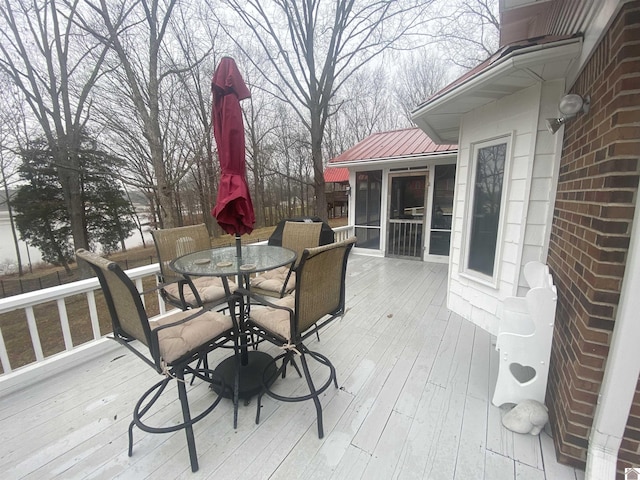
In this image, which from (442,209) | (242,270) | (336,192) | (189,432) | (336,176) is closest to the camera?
(189,432)

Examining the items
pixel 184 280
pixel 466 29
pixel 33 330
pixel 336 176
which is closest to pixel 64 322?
pixel 33 330

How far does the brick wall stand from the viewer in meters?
1.14

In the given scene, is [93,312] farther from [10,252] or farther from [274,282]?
[10,252]

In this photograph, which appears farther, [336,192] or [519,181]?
[336,192]

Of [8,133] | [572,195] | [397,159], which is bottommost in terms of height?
[572,195]

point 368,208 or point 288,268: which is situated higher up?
point 368,208

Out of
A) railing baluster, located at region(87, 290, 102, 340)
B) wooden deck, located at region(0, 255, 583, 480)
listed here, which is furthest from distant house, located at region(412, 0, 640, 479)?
railing baluster, located at region(87, 290, 102, 340)

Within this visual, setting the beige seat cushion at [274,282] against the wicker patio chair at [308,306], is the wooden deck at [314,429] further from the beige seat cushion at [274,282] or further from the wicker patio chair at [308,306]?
the beige seat cushion at [274,282]

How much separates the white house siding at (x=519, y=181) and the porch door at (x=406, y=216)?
2621 mm

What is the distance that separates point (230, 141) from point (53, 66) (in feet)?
26.0

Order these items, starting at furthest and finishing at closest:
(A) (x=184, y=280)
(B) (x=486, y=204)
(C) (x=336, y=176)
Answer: (C) (x=336, y=176)
(B) (x=486, y=204)
(A) (x=184, y=280)

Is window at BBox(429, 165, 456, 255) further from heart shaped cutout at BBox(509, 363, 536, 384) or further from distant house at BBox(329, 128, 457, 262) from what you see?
heart shaped cutout at BBox(509, 363, 536, 384)

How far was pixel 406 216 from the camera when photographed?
5906 mm

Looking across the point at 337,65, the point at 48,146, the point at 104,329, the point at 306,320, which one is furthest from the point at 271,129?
the point at 306,320
